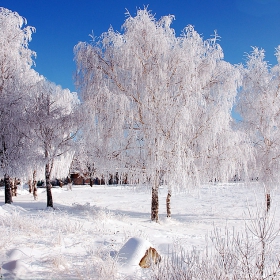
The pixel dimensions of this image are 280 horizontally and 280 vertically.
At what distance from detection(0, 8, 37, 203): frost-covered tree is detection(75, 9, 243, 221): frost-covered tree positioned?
150 inches

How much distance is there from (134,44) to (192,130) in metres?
4.20

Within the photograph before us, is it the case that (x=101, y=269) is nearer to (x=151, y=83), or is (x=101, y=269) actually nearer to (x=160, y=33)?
(x=151, y=83)

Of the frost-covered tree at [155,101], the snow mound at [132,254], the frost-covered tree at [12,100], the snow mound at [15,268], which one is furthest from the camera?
the frost-covered tree at [12,100]

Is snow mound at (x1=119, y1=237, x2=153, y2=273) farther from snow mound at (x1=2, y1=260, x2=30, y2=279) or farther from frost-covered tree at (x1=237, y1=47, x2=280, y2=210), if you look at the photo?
frost-covered tree at (x1=237, y1=47, x2=280, y2=210)

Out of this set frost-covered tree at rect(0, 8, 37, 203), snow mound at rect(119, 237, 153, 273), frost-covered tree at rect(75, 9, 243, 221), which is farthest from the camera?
frost-covered tree at rect(0, 8, 37, 203)

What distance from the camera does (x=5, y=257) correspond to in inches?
176

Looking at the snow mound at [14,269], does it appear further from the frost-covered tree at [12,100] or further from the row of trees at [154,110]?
the frost-covered tree at [12,100]

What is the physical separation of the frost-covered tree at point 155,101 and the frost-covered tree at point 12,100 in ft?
12.5

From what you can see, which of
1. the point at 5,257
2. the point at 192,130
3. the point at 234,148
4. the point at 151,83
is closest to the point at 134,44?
the point at 151,83

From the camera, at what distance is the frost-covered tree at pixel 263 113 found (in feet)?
43.9

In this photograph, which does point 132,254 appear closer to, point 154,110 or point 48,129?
point 154,110

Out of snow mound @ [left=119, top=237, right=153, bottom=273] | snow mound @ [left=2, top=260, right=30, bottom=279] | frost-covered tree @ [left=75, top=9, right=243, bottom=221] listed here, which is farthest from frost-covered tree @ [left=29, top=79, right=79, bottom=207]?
snow mound @ [left=2, top=260, right=30, bottom=279]

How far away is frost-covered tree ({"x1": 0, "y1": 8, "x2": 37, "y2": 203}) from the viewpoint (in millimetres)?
12805

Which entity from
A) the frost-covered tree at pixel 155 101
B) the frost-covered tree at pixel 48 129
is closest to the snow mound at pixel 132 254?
the frost-covered tree at pixel 155 101
